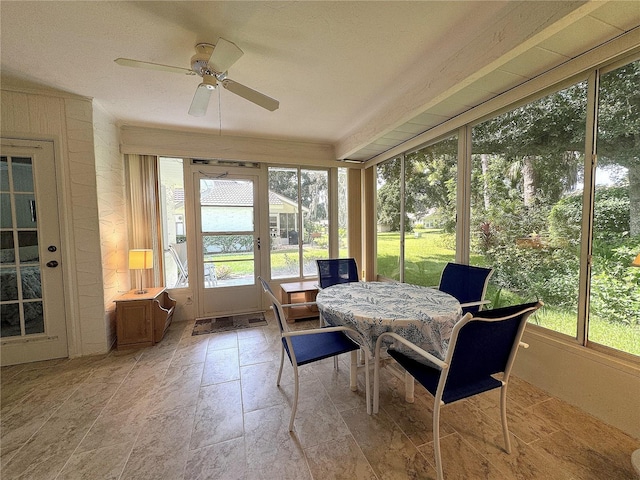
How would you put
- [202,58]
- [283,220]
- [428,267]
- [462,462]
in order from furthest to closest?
[283,220] → [428,267] → [202,58] → [462,462]

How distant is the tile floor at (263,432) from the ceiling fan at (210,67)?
7.51 ft

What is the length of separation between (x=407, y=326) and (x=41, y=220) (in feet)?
11.2

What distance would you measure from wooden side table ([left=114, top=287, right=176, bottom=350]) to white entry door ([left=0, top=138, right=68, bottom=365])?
0.48 metres

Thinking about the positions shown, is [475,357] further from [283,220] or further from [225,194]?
[225,194]

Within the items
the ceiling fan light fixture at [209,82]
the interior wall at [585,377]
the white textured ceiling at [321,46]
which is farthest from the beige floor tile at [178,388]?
the interior wall at [585,377]

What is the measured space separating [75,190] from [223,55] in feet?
7.02

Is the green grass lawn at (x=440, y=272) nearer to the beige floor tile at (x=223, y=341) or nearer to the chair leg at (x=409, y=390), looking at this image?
the chair leg at (x=409, y=390)

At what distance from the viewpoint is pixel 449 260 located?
9.53 ft

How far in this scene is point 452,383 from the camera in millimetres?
1294

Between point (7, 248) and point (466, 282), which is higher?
point (7, 248)

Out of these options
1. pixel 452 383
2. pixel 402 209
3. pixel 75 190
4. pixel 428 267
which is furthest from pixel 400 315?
pixel 75 190

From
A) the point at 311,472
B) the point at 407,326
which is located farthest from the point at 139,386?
the point at 407,326

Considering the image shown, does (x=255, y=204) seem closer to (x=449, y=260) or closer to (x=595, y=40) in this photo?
(x=449, y=260)

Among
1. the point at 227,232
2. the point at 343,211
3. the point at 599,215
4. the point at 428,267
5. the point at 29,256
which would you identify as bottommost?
the point at 428,267
